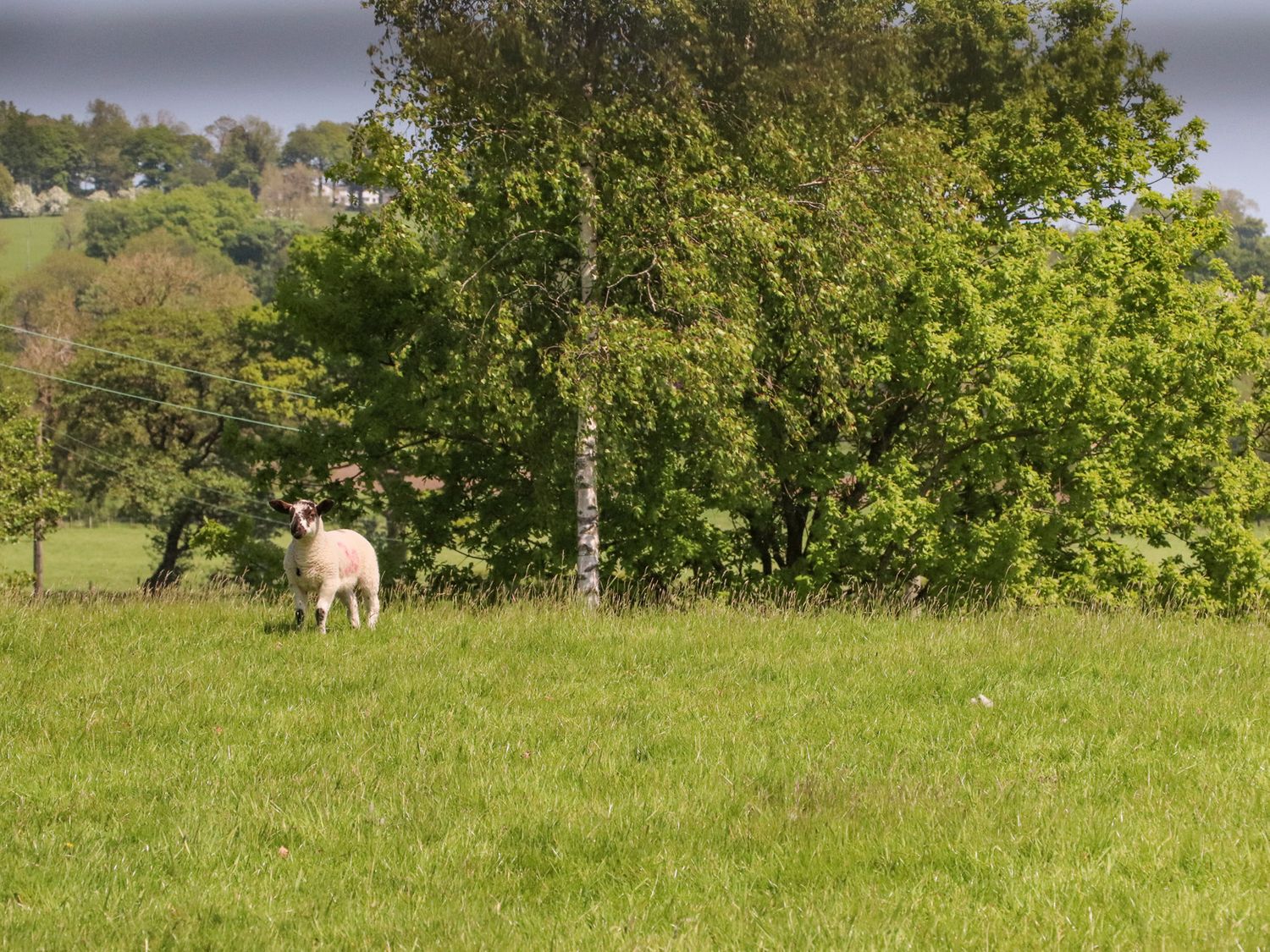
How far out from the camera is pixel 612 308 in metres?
19.2

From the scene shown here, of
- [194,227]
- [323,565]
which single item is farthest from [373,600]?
[194,227]

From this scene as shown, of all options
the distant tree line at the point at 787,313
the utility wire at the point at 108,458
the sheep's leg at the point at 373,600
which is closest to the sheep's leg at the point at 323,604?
the sheep's leg at the point at 373,600

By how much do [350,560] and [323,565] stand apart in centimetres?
49

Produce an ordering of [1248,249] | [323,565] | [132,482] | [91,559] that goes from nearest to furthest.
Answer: [323,565], [132,482], [91,559], [1248,249]

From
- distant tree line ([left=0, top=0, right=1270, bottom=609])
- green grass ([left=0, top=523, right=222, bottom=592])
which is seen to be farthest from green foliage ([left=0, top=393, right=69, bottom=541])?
green grass ([left=0, top=523, right=222, bottom=592])

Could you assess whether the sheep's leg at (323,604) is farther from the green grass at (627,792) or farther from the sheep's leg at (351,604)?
the green grass at (627,792)

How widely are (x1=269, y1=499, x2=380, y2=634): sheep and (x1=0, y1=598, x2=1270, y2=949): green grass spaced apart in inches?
37.5

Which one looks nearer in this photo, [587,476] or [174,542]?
[587,476]

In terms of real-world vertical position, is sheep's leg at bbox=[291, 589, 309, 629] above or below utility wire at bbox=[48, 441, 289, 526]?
above

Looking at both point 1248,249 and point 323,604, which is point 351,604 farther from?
point 1248,249

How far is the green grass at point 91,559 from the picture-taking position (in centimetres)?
7650

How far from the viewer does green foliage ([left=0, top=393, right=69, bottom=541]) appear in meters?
40.8

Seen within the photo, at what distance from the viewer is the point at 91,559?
8444cm

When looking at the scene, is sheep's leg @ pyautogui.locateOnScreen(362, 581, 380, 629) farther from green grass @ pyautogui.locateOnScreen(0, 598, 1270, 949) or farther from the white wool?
green grass @ pyautogui.locateOnScreen(0, 598, 1270, 949)
